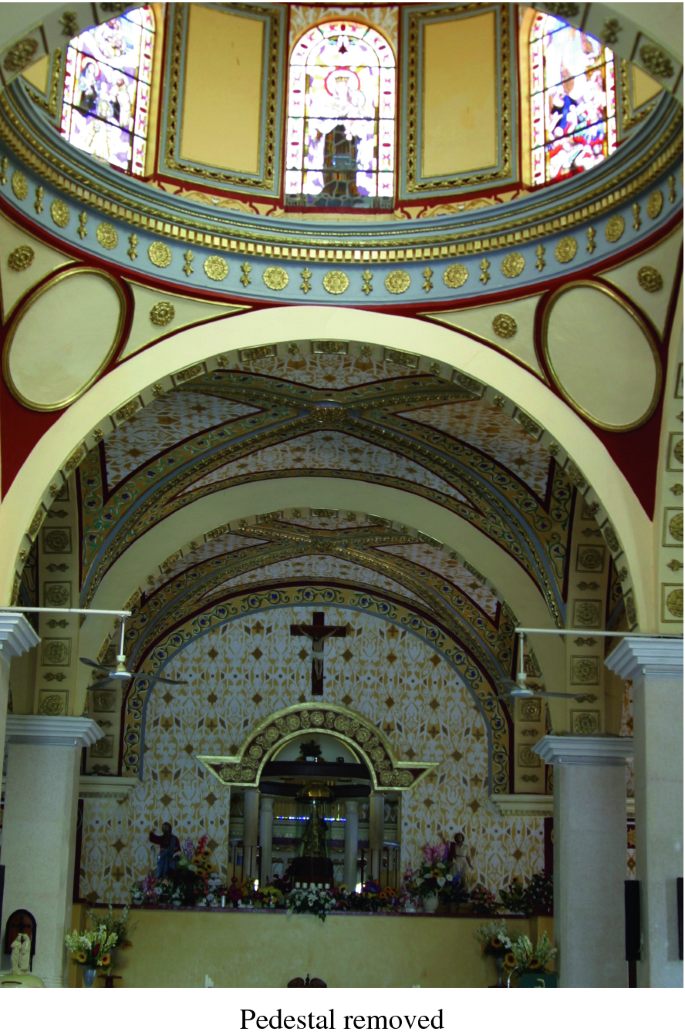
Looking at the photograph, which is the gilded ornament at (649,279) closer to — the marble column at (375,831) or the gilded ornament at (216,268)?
the gilded ornament at (216,268)

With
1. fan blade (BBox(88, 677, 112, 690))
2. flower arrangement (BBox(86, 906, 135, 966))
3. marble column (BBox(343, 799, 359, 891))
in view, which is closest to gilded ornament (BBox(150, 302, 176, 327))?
fan blade (BBox(88, 677, 112, 690))

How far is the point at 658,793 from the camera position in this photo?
9.70 meters

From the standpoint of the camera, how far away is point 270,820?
62.4ft

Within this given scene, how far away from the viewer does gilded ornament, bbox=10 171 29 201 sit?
9.78m

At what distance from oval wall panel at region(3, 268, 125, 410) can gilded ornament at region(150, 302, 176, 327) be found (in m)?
0.27

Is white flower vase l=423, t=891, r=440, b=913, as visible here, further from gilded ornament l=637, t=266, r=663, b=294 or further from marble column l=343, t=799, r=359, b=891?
gilded ornament l=637, t=266, r=663, b=294

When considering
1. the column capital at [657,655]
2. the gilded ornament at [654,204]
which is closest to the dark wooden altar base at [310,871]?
the column capital at [657,655]

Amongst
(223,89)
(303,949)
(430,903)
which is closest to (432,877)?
(430,903)

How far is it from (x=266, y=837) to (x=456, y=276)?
10.6m

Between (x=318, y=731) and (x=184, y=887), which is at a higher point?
(x=318, y=731)

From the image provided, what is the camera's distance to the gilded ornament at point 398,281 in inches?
445

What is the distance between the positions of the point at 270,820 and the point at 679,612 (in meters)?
10.3

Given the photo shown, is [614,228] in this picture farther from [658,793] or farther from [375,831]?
[375,831]

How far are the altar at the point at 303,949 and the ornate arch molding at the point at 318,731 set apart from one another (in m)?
2.63
